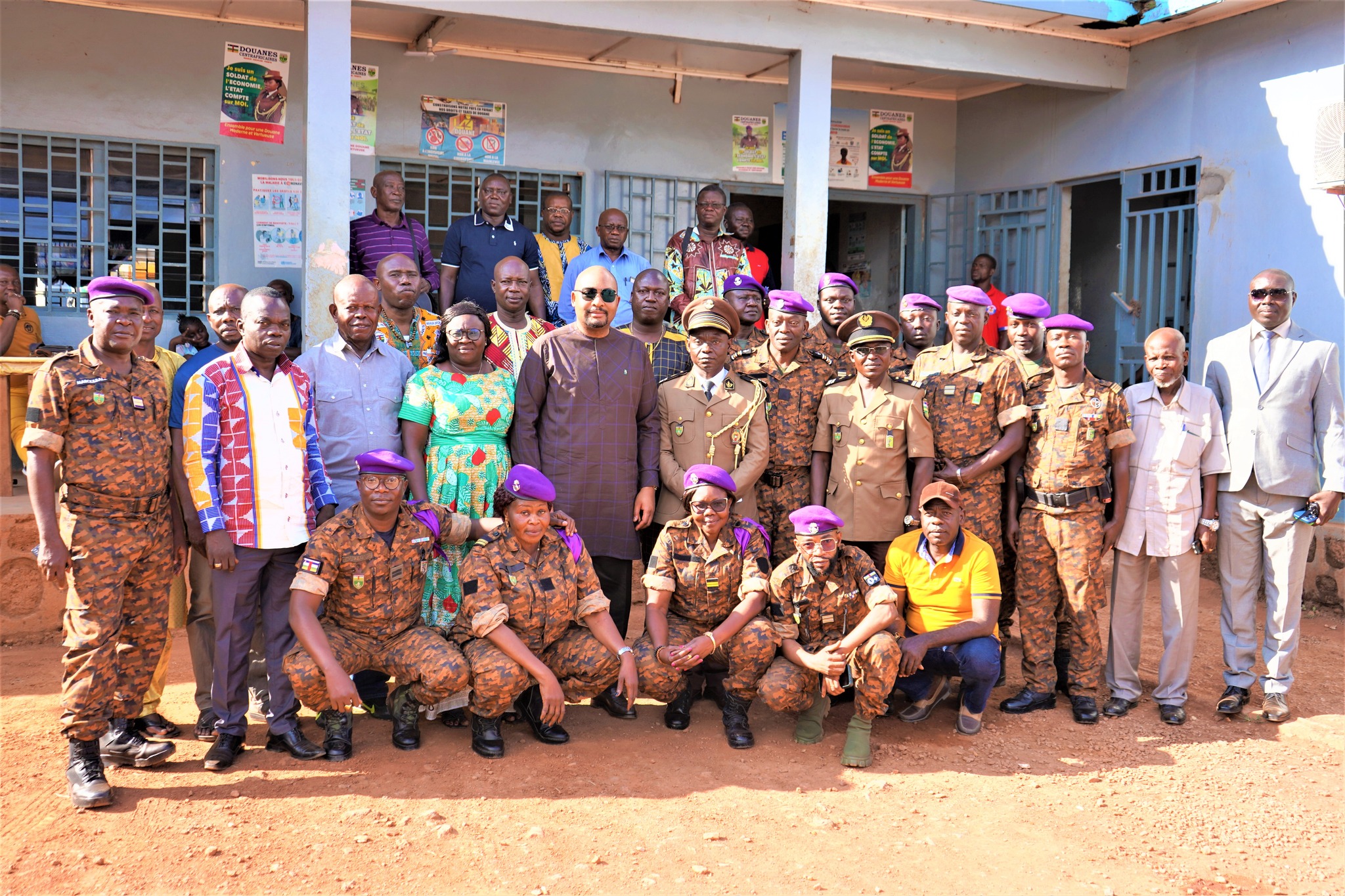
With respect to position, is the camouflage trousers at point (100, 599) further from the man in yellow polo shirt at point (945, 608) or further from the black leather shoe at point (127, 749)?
the man in yellow polo shirt at point (945, 608)

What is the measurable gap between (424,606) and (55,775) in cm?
147

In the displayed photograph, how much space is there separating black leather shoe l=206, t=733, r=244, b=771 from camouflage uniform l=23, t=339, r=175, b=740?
0.37 metres

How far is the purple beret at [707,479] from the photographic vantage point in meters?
4.41

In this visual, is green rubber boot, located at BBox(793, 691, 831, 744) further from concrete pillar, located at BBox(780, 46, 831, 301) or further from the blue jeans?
concrete pillar, located at BBox(780, 46, 831, 301)

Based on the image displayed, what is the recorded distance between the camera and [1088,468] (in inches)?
190

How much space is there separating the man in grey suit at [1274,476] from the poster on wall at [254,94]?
6715 millimetres

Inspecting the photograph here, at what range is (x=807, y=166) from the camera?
7.16m

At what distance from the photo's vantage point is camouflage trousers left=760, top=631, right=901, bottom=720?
4266 millimetres

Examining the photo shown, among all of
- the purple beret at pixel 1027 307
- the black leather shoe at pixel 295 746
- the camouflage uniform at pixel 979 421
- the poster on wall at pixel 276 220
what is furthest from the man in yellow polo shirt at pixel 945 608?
the poster on wall at pixel 276 220

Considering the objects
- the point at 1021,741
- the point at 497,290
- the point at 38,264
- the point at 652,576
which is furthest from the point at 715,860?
the point at 38,264

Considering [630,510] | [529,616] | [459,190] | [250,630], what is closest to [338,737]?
[250,630]

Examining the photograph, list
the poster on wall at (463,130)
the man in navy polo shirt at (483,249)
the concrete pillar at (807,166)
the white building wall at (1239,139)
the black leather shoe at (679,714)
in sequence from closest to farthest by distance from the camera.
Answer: the black leather shoe at (679,714)
the man in navy polo shirt at (483,249)
the white building wall at (1239,139)
the concrete pillar at (807,166)
the poster on wall at (463,130)

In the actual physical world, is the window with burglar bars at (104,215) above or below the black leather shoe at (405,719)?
above

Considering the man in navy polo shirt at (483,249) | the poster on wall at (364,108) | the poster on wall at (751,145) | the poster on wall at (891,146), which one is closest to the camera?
the man in navy polo shirt at (483,249)
